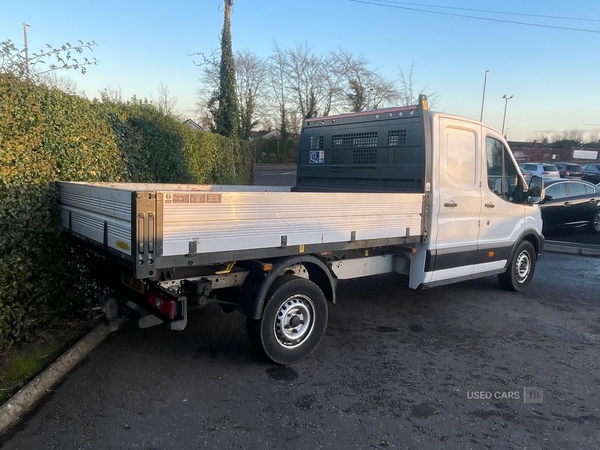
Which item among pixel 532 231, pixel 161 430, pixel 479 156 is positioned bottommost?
pixel 161 430

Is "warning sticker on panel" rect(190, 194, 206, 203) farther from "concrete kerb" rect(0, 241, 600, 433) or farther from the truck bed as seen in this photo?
"concrete kerb" rect(0, 241, 600, 433)

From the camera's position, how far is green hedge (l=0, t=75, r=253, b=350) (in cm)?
420

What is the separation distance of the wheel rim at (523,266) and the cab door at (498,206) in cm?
47

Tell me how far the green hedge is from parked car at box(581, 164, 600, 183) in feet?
98.6

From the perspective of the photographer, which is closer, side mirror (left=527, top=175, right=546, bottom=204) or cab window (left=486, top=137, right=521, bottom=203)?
cab window (left=486, top=137, right=521, bottom=203)

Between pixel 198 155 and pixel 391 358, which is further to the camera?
pixel 198 155

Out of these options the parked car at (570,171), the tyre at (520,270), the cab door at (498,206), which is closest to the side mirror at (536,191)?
the cab door at (498,206)

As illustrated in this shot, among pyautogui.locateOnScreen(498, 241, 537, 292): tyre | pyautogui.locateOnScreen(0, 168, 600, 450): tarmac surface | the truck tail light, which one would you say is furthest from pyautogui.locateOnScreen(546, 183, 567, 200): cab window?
the truck tail light

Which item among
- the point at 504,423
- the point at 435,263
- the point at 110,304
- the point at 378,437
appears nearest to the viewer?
the point at 378,437

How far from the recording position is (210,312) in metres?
5.84

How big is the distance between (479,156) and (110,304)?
4.61 metres

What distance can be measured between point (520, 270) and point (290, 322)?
4490 millimetres

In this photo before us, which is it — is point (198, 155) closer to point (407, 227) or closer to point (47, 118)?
point (47, 118)

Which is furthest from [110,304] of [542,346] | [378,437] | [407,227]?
[542,346]
